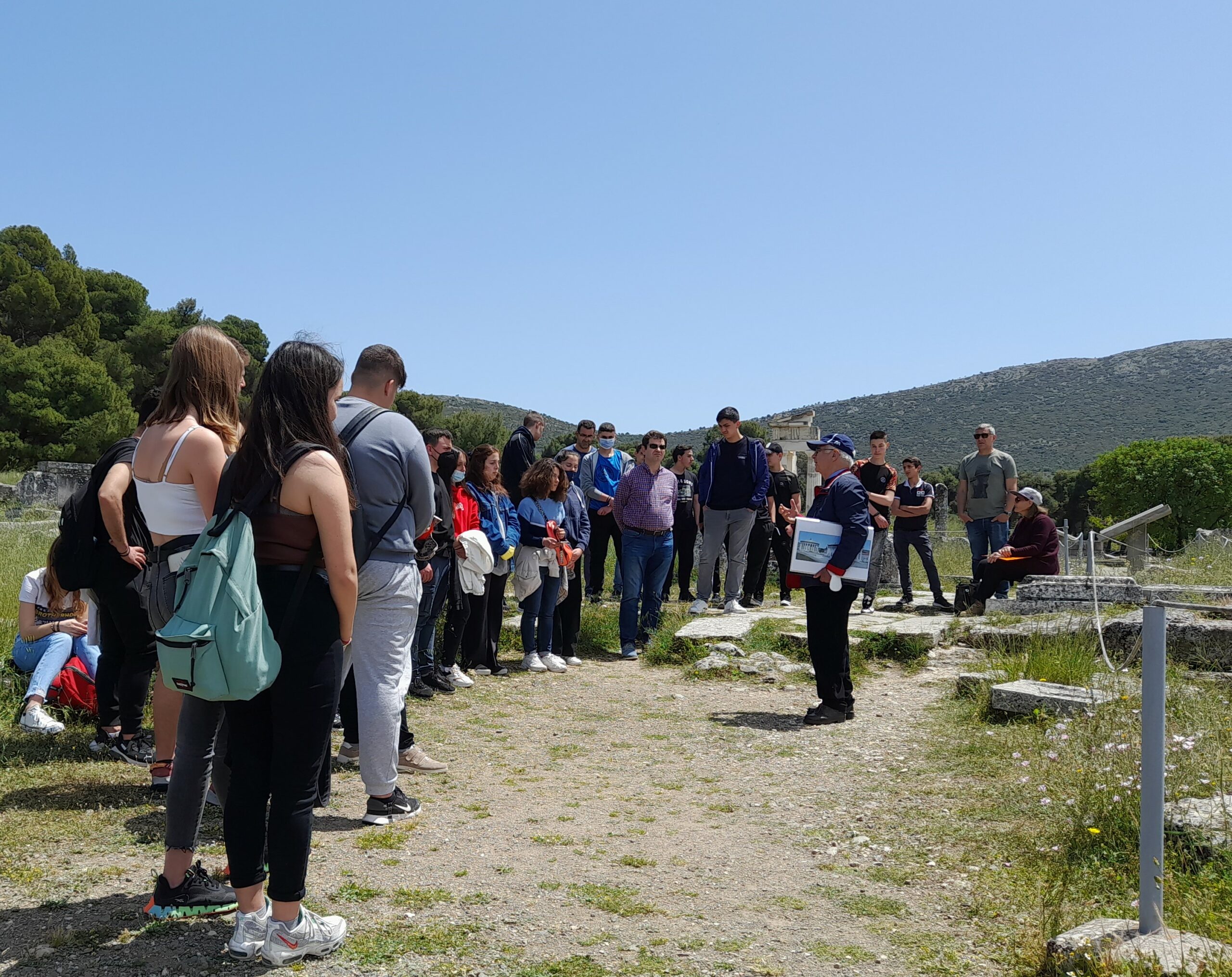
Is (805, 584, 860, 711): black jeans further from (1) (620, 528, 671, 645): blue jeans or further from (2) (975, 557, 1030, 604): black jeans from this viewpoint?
(2) (975, 557, 1030, 604): black jeans

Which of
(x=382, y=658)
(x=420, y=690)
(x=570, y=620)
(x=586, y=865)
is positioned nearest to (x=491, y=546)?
(x=420, y=690)

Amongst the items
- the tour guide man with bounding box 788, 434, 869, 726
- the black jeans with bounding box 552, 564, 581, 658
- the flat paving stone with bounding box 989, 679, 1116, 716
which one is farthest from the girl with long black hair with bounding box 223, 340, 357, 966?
the black jeans with bounding box 552, 564, 581, 658

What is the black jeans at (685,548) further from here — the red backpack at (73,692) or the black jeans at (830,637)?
the red backpack at (73,692)

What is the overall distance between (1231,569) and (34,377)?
105 ft

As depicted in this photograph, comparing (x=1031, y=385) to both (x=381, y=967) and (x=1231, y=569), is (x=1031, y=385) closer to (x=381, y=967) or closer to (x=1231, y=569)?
(x=1231, y=569)

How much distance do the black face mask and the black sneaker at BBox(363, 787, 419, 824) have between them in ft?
9.12

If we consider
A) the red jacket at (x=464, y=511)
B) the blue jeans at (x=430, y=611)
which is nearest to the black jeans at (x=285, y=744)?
the blue jeans at (x=430, y=611)

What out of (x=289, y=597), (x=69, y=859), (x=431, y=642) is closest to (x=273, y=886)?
(x=289, y=597)

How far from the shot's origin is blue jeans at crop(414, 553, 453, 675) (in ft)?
20.6

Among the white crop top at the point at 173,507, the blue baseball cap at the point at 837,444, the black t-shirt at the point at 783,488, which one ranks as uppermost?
the blue baseball cap at the point at 837,444

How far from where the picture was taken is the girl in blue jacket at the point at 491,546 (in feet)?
23.4

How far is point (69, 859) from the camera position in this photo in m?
3.41

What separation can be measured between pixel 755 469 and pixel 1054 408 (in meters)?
68.1

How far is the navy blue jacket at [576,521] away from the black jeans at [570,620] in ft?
1.56
